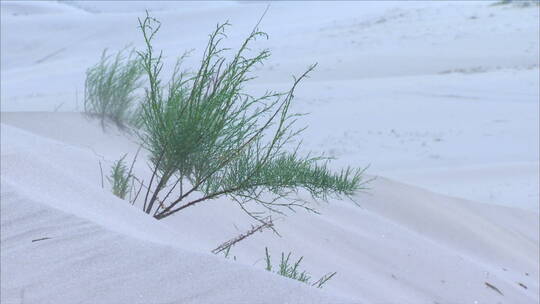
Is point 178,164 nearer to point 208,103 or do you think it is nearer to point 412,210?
point 208,103

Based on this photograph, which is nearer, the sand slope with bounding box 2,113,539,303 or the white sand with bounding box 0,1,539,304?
the white sand with bounding box 0,1,539,304

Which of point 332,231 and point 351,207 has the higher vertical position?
point 332,231

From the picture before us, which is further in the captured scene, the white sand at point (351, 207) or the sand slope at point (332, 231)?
the sand slope at point (332, 231)

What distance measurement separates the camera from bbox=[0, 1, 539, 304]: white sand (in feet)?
8.33

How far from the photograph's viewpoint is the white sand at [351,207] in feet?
8.33

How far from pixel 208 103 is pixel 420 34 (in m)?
20.0

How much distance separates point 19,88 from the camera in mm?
18859

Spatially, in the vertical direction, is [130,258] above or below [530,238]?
above

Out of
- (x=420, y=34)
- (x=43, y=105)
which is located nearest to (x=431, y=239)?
(x=43, y=105)

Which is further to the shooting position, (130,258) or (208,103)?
(208,103)

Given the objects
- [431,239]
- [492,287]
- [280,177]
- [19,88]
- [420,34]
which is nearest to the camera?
[280,177]

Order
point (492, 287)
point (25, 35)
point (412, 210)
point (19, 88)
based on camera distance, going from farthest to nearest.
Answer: point (25, 35) < point (19, 88) < point (412, 210) < point (492, 287)

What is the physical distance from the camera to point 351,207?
5680 mm

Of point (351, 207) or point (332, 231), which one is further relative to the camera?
point (351, 207)
